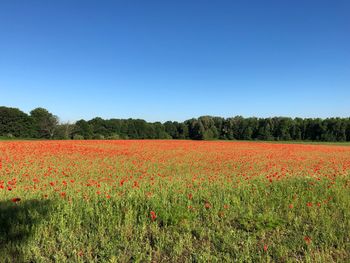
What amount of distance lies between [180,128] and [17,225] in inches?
3235

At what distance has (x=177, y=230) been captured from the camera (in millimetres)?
4086

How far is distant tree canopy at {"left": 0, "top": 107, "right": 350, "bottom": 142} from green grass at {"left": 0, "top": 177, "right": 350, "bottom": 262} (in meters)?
62.6

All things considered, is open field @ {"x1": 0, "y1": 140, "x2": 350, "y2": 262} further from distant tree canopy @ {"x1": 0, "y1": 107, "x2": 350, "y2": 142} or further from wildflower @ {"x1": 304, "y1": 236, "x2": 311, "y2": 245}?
distant tree canopy @ {"x1": 0, "y1": 107, "x2": 350, "y2": 142}

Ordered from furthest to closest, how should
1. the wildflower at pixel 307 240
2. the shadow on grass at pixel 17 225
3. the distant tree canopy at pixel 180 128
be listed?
the distant tree canopy at pixel 180 128, the wildflower at pixel 307 240, the shadow on grass at pixel 17 225

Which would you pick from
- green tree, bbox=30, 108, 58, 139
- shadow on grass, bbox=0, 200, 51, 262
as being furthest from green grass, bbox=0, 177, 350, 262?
green tree, bbox=30, 108, 58, 139

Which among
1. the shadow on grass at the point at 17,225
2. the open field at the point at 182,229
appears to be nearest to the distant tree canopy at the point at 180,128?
the shadow on grass at the point at 17,225

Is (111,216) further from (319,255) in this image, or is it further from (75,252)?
(319,255)

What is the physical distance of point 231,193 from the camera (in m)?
6.27

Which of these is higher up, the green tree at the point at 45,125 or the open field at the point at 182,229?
the green tree at the point at 45,125

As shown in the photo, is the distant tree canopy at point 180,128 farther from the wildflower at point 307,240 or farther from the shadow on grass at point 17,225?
the wildflower at point 307,240

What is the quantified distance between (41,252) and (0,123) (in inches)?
2950

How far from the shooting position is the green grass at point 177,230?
3352 millimetres

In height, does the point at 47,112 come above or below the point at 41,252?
above

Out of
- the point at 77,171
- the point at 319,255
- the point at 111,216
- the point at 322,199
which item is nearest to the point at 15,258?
the point at 111,216
